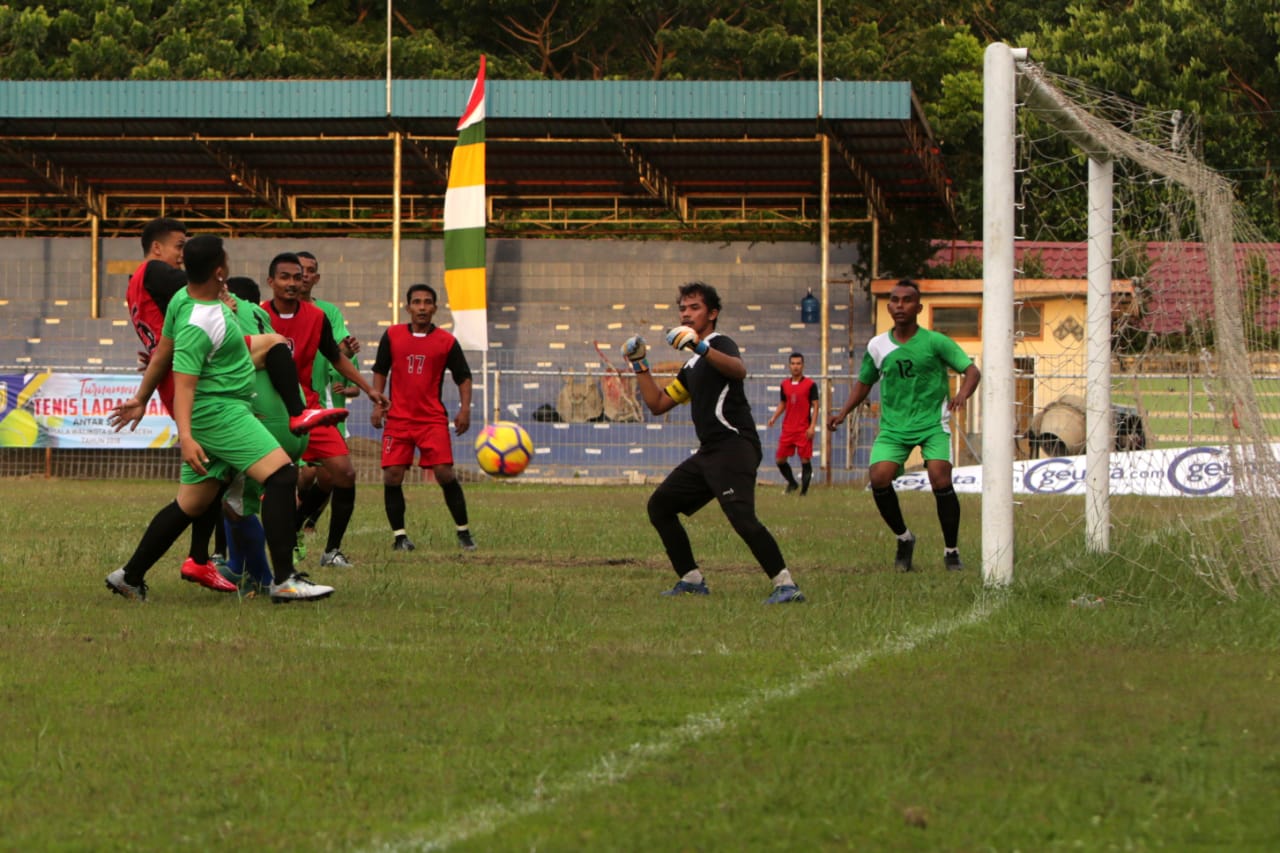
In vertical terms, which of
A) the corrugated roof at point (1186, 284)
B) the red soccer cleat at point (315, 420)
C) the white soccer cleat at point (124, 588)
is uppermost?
the corrugated roof at point (1186, 284)

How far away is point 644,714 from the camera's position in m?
5.86

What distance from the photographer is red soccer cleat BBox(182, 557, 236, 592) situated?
906 cm

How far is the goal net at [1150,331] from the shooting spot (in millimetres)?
9609

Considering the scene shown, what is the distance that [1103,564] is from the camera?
1018 cm

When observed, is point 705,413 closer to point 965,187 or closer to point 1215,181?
point 1215,181

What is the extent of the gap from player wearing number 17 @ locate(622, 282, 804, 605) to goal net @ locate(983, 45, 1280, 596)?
1.34 m

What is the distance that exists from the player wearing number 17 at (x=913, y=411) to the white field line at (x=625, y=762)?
12.4 feet

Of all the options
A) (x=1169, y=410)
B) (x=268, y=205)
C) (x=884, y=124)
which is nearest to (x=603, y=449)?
(x=884, y=124)

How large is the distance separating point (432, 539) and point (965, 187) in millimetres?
34108

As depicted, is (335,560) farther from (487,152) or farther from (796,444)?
(487,152)

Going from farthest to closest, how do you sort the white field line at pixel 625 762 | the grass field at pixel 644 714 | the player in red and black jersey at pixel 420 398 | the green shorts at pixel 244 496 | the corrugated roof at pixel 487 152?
the corrugated roof at pixel 487 152 < the player in red and black jersey at pixel 420 398 < the green shorts at pixel 244 496 < the grass field at pixel 644 714 < the white field line at pixel 625 762

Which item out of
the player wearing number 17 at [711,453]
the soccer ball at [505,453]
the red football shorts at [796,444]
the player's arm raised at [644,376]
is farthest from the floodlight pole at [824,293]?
the player's arm raised at [644,376]

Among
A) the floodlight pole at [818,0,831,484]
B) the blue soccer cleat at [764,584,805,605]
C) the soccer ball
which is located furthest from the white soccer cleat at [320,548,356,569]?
the floodlight pole at [818,0,831,484]

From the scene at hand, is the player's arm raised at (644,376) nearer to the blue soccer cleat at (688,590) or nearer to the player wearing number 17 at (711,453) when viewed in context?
the player wearing number 17 at (711,453)
